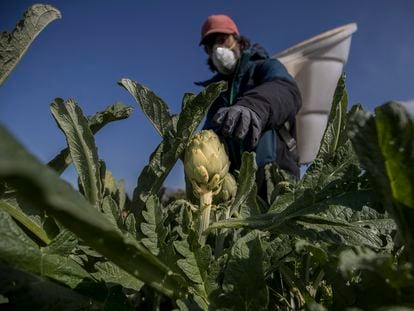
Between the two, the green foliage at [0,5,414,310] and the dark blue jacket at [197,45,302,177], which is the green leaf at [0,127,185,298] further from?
the dark blue jacket at [197,45,302,177]

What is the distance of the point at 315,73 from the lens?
9.11 ft

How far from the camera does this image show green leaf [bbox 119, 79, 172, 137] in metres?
0.67

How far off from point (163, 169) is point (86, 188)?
0.11 meters

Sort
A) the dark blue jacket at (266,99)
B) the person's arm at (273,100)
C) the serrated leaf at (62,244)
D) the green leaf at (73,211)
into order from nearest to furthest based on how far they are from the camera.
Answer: the green leaf at (73,211), the serrated leaf at (62,244), the person's arm at (273,100), the dark blue jacket at (266,99)

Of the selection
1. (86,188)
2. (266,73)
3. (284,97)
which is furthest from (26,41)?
(266,73)

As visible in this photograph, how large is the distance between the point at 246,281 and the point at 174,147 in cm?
29

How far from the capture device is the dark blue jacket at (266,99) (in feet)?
4.45

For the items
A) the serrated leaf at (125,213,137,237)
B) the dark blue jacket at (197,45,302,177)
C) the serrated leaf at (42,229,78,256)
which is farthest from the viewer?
the dark blue jacket at (197,45,302,177)

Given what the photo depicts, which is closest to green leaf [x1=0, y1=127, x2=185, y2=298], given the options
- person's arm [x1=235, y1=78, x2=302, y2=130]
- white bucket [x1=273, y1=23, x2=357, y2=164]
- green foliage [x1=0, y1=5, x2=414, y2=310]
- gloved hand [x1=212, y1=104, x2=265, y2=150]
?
green foliage [x1=0, y1=5, x2=414, y2=310]

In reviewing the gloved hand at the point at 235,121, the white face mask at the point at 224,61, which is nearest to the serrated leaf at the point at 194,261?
the gloved hand at the point at 235,121

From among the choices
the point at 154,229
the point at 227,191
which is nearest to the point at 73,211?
the point at 154,229

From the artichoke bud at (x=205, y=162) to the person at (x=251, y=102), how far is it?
311 mm

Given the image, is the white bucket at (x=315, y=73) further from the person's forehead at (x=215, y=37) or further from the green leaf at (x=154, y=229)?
the green leaf at (x=154, y=229)

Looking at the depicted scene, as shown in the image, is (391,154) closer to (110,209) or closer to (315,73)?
(110,209)
